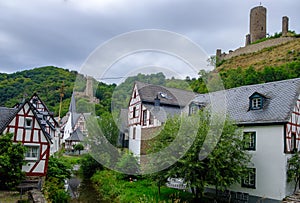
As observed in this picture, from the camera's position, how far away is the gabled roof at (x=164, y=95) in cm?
1700

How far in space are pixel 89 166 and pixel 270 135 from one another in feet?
49.3

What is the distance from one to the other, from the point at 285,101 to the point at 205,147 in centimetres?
497

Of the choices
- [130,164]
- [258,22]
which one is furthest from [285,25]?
[130,164]

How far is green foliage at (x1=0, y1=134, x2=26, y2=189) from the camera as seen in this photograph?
12.9 meters

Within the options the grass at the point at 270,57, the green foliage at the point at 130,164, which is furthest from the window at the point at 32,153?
the grass at the point at 270,57

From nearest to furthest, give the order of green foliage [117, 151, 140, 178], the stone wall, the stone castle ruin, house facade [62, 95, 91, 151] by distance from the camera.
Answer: green foliage [117, 151, 140, 178] < house facade [62, 95, 91, 151] < the stone wall < the stone castle ruin

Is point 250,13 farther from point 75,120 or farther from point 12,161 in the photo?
point 12,161

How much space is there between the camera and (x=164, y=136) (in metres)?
13.3

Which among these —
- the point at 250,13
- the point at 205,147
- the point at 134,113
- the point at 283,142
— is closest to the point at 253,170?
the point at 283,142

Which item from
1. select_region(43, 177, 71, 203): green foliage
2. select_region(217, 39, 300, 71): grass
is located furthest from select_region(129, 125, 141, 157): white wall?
select_region(217, 39, 300, 71): grass

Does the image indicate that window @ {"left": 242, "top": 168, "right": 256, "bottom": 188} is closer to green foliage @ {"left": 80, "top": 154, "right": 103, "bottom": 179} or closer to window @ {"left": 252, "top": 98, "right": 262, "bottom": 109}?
window @ {"left": 252, "top": 98, "right": 262, "bottom": 109}

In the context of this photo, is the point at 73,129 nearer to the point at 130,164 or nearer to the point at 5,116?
the point at 130,164

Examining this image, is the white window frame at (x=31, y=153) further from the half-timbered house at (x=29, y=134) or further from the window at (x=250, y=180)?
the window at (x=250, y=180)

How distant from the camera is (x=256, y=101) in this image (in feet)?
49.4
